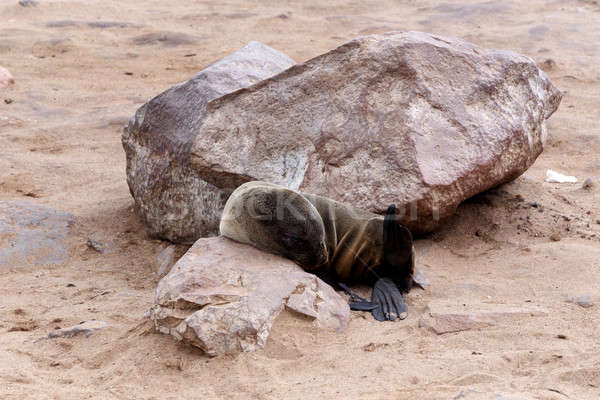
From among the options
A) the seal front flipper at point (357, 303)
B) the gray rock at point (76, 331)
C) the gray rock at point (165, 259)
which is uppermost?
the seal front flipper at point (357, 303)

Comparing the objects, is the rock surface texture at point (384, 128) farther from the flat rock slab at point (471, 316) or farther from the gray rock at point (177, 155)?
the flat rock slab at point (471, 316)

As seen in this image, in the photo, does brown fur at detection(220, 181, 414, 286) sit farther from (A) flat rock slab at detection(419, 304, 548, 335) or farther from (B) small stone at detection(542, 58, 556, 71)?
(B) small stone at detection(542, 58, 556, 71)

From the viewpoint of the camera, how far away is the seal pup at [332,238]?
152 inches

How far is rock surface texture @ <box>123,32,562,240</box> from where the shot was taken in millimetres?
4402

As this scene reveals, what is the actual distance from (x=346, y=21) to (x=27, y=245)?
7578 mm

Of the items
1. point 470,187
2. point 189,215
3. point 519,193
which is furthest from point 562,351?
point 189,215

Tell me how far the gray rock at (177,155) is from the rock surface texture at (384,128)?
1.6 inches

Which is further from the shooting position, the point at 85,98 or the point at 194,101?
the point at 85,98

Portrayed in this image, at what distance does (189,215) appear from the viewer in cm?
522

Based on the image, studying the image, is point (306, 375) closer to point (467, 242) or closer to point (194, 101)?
point (467, 242)

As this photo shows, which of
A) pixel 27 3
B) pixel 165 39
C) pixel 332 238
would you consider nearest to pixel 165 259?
pixel 332 238

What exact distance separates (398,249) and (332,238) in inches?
15.4

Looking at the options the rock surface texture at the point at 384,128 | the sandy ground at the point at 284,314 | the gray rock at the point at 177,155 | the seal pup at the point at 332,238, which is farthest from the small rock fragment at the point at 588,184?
the gray rock at the point at 177,155

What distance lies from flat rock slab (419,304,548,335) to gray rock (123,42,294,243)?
190cm
